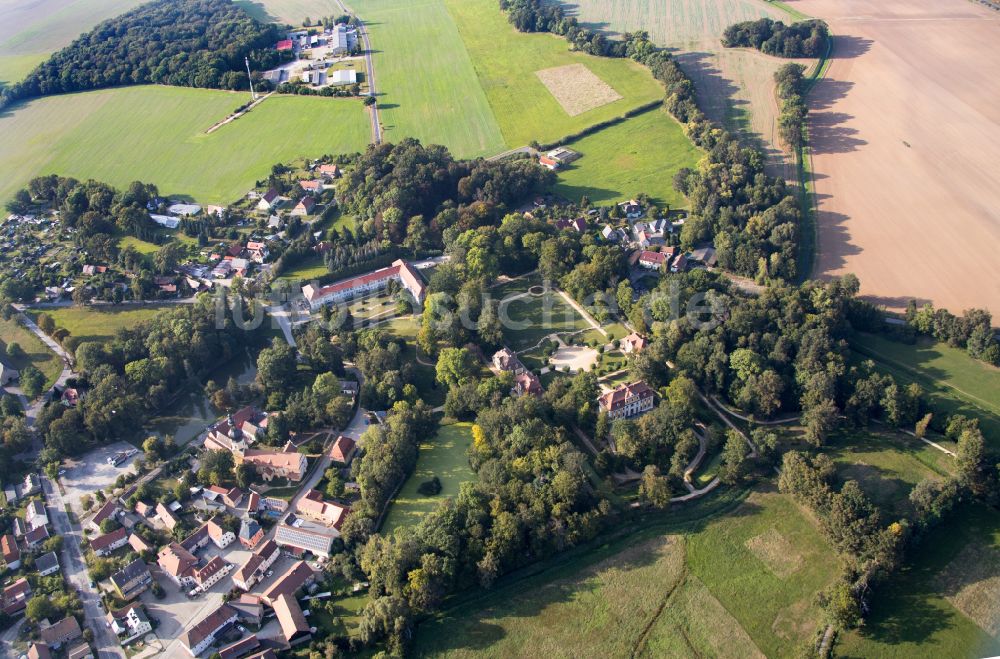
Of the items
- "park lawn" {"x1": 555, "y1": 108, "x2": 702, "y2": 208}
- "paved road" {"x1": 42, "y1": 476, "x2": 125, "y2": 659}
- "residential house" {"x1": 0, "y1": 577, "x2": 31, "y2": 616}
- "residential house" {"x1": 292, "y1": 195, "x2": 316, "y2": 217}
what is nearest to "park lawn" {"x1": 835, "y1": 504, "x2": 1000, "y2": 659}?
"paved road" {"x1": 42, "y1": 476, "x2": 125, "y2": 659}

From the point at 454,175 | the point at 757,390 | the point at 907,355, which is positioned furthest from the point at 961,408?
the point at 454,175

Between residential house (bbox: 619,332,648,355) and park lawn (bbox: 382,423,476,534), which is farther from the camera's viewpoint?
residential house (bbox: 619,332,648,355)

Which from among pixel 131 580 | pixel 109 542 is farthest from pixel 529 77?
pixel 131 580

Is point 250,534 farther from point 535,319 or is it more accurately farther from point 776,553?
point 776,553

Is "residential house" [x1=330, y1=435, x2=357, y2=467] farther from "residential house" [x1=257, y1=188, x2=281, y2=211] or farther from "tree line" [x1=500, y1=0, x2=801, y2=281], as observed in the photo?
"tree line" [x1=500, y1=0, x2=801, y2=281]

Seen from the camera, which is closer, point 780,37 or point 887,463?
point 887,463

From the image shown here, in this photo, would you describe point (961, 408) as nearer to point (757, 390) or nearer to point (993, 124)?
point (757, 390)
